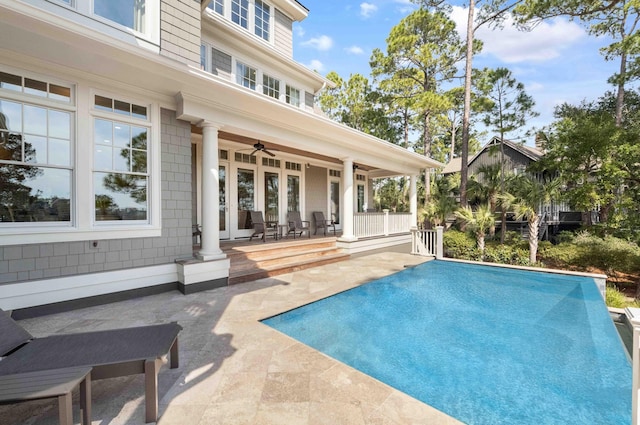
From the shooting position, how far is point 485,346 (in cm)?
357

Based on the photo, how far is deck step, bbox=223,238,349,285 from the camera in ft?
19.2

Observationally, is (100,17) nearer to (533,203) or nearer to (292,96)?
(292,96)

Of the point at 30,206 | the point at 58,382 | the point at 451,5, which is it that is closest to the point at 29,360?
the point at 58,382

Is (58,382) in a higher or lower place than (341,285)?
higher

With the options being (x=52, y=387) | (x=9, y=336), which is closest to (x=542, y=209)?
(x=52, y=387)

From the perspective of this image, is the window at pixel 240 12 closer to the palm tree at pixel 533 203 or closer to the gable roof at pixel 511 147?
the palm tree at pixel 533 203

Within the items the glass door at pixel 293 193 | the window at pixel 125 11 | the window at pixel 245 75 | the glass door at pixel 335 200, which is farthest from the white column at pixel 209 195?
the glass door at pixel 335 200

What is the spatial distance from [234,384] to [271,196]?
7178 mm

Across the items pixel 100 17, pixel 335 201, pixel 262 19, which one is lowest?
pixel 335 201

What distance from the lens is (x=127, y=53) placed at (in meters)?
3.70

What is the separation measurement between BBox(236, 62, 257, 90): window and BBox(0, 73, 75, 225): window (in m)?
5.27

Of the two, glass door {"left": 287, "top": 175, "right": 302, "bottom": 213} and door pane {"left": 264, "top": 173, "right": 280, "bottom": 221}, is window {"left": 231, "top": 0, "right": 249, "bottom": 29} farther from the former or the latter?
glass door {"left": 287, "top": 175, "right": 302, "bottom": 213}

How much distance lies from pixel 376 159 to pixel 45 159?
27.1 ft

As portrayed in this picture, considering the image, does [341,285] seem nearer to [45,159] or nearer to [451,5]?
[45,159]
